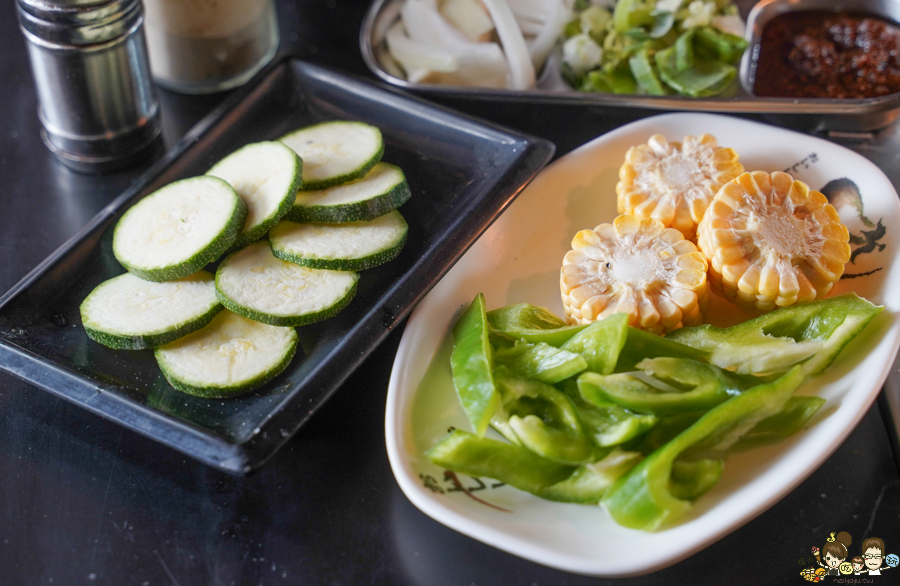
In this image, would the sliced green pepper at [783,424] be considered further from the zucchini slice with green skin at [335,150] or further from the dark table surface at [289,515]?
the zucchini slice with green skin at [335,150]

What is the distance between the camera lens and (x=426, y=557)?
5.57 feet

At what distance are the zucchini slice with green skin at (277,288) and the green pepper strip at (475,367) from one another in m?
0.33

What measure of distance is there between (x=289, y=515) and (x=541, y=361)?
70 cm

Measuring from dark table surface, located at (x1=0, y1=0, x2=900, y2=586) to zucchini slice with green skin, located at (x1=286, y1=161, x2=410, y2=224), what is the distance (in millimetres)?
401

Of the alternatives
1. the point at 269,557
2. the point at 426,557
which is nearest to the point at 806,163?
the point at 426,557

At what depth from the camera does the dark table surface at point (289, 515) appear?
1.67 meters

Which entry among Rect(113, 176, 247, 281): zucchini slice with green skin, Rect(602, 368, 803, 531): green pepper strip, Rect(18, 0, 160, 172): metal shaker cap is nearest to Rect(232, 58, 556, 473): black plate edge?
Rect(113, 176, 247, 281): zucchini slice with green skin

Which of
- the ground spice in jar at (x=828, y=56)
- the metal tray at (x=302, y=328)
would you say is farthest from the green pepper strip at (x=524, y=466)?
the ground spice in jar at (x=828, y=56)

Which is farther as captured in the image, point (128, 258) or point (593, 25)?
point (593, 25)

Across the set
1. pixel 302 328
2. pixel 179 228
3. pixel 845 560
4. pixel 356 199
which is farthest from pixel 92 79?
pixel 845 560

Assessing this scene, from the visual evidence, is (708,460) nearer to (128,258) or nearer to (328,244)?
(328,244)

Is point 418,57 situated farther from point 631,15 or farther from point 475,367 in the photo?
point 475,367

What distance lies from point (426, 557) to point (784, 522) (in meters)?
0.85

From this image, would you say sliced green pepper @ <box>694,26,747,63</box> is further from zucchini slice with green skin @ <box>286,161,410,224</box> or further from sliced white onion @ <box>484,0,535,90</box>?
zucchini slice with green skin @ <box>286,161,410,224</box>
